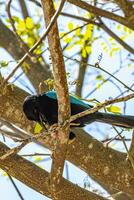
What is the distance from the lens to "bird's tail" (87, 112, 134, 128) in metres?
1.88

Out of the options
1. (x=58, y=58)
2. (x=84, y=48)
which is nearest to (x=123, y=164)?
(x=58, y=58)

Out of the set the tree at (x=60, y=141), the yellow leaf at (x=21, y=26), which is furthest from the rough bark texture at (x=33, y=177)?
the yellow leaf at (x=21, y=26)

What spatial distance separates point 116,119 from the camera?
1888 mm

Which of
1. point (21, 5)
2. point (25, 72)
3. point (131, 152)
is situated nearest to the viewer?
point (131, 152)

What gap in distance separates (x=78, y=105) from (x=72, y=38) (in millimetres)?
1432

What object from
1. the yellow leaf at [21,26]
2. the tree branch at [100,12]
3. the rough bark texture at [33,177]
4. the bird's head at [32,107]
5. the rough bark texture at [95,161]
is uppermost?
the yellow leaf at [21,26]

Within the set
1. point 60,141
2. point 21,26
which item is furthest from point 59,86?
point 21,26

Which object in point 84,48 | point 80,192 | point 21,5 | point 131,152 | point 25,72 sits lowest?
point 80,192

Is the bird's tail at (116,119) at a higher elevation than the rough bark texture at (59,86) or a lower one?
higher

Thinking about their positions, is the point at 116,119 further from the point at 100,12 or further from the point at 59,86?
the point at 100,12

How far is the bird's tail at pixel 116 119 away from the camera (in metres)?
1.88

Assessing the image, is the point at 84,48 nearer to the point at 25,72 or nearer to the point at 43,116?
the point at 25,72

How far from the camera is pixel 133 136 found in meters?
2.18

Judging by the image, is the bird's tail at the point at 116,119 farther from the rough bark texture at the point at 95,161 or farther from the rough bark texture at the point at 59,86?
the rough bark texture at the point at 95,161
